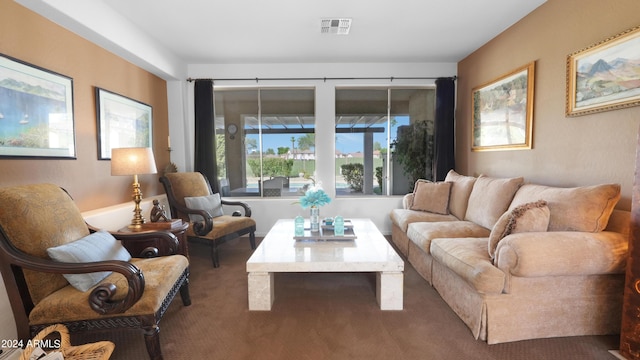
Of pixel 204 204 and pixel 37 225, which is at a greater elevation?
pixel 37 225

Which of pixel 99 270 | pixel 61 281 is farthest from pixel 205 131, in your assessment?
pixel 99 270

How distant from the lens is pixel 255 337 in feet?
6.44

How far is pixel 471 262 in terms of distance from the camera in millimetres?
1990

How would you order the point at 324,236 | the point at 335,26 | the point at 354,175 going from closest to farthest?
the point at 324,236 < the point at 335,26 < the point at 354,175

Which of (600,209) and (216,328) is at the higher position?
(600,209)

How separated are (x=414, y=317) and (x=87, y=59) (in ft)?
11.8

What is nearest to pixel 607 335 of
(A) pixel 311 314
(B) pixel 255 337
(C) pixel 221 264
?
(A) pixel 311 314

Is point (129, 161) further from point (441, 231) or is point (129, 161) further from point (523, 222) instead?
point (523, 222)

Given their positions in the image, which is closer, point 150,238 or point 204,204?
point 150,238

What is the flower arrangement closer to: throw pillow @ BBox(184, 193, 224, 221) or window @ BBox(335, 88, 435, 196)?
throw pillow @ BBox(184, 193, 224, 221)

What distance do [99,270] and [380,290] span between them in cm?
184

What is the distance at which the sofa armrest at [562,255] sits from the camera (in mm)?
1775

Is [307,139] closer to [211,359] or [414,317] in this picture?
[414,317]

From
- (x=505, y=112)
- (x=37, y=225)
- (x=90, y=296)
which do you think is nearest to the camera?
(x=90, y=296)
